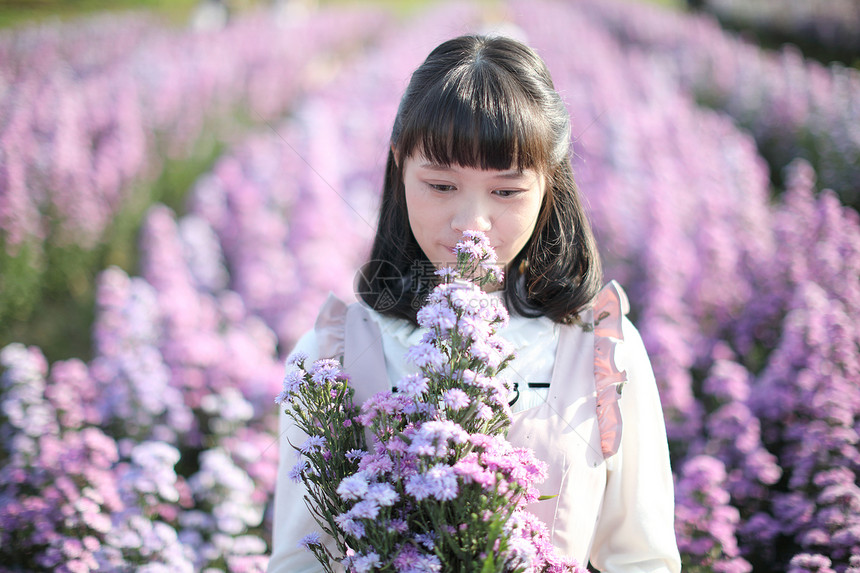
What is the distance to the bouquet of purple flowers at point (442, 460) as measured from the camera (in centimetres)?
88

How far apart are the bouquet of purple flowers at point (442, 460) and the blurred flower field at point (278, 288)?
0.80 m

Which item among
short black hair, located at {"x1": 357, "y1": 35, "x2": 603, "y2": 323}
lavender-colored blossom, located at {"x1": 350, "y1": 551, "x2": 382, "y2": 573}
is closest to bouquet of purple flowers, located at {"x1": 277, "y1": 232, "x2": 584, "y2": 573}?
lavender-colored blossom, located at {"x1": 350, "y1": 551, "x2": 382, "y2": 573}

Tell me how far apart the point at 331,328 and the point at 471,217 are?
446mm

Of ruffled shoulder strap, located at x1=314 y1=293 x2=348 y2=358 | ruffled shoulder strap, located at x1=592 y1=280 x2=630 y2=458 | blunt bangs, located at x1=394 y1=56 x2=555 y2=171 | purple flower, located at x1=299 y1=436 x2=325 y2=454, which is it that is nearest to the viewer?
purple flower, located at x1=299 y1=436 x2=325 y2=454

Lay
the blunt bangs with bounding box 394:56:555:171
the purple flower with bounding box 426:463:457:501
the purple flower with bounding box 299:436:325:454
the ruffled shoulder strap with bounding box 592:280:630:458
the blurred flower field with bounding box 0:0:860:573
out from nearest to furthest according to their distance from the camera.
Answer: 1. the purple flower with bounding box 426:463:457:501
2. the purple flower with bounding box 299:436:325:454
3. the blunt bangs with bounding box 394:56:555:171
4. the ruffled shoulder strap with bounding box 592:280:630:458
5. the blurred flower field with bounding box 0:0:860:573

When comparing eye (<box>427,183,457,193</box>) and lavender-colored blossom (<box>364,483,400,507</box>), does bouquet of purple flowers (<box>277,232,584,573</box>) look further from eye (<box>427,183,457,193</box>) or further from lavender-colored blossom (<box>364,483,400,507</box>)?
eye (<box>427,183,457,193</box>)

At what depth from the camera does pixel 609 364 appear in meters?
1.28

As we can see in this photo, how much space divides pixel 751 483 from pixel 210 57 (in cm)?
753

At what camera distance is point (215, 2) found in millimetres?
13828

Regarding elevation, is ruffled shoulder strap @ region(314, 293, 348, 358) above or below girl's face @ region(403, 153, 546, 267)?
below

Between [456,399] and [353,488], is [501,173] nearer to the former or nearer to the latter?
[456,399]

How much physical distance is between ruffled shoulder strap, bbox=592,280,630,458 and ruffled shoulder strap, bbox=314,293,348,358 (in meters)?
0.56

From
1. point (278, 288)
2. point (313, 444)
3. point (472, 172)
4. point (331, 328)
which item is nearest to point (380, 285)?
point (331, 328)

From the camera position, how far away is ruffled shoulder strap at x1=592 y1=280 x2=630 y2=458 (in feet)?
4.10
